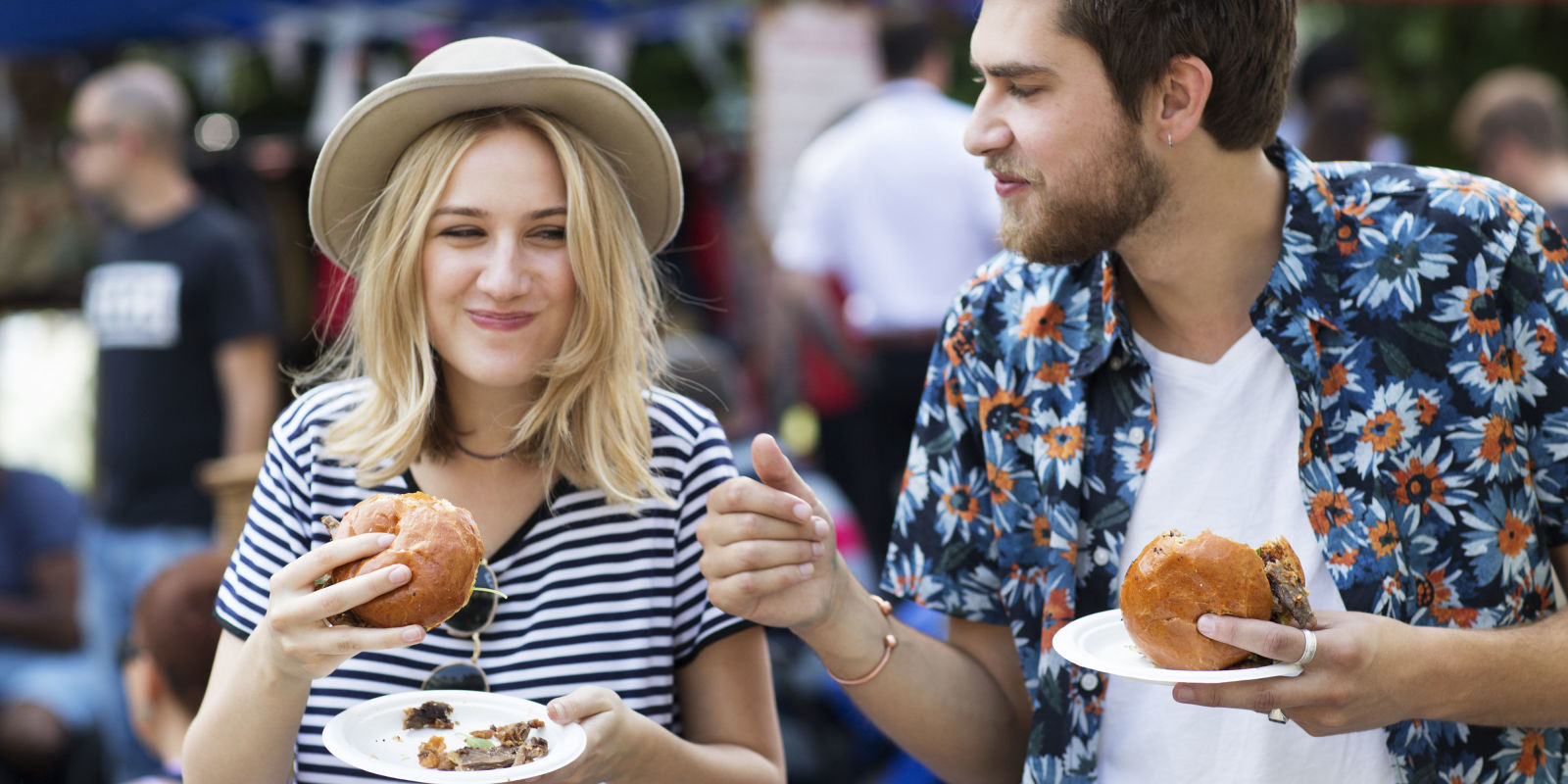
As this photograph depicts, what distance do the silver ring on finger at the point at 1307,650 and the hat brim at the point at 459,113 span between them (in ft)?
4.27

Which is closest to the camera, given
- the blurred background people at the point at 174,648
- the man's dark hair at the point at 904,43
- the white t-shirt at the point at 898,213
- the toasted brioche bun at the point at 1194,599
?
the toasted brioche bun at the point at 1194,599

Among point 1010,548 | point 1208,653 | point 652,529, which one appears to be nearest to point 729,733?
point 652,529

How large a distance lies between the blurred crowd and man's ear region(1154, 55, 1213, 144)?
5.78 feet

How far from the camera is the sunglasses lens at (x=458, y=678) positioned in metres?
2.24

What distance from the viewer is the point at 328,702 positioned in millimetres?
2258

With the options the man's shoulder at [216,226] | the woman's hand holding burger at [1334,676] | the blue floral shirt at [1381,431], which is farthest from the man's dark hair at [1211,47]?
the man's shoulder at [216,226]

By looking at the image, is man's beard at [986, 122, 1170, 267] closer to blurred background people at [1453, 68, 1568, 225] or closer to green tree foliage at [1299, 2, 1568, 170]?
blurred background people at [1453, 68, 1568, 225]

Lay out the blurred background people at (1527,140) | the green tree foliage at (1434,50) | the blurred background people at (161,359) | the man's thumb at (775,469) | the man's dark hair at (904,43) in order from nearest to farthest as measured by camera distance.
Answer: the man's thumb at (775,469) → the blurred background people at (161,359) → the man's dark hair at (904,43) → the blurred background people at (1527,140) → the green tree foliage at (1434,50)

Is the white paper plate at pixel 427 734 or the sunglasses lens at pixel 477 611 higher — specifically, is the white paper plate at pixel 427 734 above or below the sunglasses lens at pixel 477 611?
below

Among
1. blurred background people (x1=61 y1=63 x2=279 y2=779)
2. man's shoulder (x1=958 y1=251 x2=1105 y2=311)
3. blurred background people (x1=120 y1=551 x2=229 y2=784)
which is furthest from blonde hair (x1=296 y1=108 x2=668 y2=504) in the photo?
blurred background people (x1=61 y1=63 x2=279 y2=779)

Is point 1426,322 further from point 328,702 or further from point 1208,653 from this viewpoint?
point 328,702

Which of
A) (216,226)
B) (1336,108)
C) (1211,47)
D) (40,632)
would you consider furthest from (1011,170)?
(1336,108)

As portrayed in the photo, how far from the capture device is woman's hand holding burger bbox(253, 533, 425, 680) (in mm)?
1840

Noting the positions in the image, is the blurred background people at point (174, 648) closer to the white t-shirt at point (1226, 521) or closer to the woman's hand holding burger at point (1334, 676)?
the white t-shirt at point (1226, 521)
